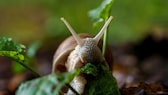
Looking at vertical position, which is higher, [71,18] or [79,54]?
[71,18]

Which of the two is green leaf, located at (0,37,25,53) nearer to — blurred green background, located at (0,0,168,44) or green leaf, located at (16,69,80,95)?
green leaf, located at (16,69,80,95)

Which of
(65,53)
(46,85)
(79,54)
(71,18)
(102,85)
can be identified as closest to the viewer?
(46,85)

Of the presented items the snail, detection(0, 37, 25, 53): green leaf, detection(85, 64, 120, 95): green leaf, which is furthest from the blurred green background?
detection(0, 37, 25, 53): green leaf

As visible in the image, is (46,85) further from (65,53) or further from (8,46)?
(65,53)

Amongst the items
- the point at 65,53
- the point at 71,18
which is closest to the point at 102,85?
the point at 65,53

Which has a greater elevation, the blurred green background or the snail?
the blurred green background

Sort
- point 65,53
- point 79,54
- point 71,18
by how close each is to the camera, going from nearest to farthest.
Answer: point 79,54 < point 65,53 < point 71,18
